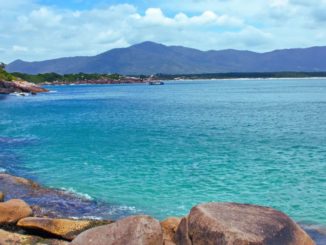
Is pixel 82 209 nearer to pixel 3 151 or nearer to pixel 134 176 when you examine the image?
pixel 134 176

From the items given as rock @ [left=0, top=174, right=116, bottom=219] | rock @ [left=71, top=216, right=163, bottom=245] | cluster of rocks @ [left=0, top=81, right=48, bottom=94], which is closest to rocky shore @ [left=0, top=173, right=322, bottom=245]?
rock @ [left=71, top=216, right=163, bottom=245]

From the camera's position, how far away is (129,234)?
12.7 meters

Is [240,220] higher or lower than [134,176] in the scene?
higher

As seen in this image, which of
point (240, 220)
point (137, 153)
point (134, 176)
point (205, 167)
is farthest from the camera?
point (137, 153)

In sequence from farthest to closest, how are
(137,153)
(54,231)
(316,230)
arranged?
(137,153)
(316,230)
(54,231)

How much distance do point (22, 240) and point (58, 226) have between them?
4.72ft

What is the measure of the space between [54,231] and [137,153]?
2333 centimetres

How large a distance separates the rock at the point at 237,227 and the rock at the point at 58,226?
491 cm

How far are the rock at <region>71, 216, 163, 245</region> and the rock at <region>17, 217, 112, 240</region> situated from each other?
354 centimetres

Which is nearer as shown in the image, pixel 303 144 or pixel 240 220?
pixel 240 220

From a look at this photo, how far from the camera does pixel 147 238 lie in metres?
12.7

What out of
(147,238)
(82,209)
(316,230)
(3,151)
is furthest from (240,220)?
(3,151)

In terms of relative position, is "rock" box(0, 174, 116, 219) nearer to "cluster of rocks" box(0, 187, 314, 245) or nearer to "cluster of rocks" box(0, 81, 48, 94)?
"cluster of rocks" box(0, 187, 314, 245)

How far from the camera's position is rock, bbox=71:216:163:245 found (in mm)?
12617
